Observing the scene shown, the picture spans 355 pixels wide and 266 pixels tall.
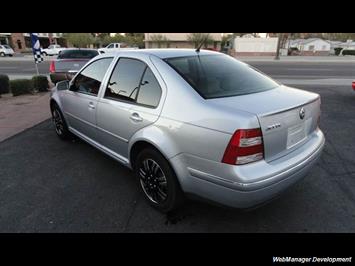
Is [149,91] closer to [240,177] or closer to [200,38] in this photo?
[240,177]

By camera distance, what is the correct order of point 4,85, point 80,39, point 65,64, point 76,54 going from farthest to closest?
point 80,39 → point 76,54 → point 65,64 → point 4,85

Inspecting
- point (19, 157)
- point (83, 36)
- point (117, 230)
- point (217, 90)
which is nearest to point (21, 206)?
point (117, 230)

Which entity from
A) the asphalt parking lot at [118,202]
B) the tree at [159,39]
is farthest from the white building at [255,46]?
the asphalt parking lot at [118,202]

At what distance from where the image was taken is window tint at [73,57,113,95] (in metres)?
3.40

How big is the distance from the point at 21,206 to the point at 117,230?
1.24 meters

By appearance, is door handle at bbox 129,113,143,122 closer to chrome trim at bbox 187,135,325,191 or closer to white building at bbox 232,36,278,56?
chrome trim at bbox 187,135,325,191

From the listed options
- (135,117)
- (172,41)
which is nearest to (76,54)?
(135,117)

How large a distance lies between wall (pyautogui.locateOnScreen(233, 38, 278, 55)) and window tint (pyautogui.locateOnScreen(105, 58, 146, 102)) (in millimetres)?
35293

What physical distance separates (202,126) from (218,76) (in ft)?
2.88

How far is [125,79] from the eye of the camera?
118 inches

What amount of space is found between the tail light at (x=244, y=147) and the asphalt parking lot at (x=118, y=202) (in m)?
0.57
